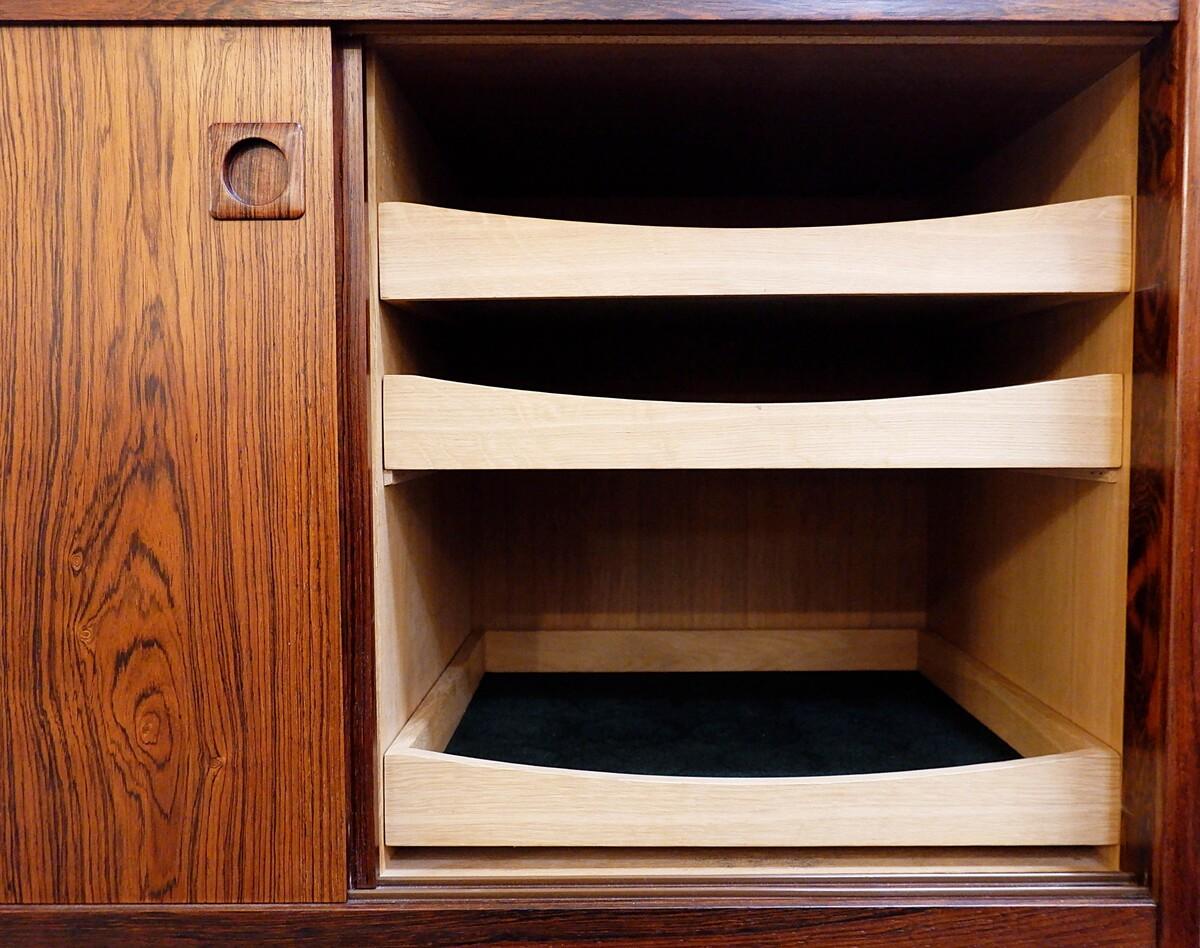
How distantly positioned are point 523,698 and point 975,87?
75cm

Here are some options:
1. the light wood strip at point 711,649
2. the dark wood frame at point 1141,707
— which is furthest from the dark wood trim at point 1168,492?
the light wood strip at point 711,649

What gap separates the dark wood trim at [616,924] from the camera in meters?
0.61

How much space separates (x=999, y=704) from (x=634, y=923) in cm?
44

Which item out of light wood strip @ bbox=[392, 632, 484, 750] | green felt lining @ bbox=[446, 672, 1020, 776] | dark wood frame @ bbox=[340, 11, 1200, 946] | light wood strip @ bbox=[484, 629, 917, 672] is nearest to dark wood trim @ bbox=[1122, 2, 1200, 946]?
dark wood frame @ bbox=[340, 11, 1200, 946]

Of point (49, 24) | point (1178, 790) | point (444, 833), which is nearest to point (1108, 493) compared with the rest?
point (1178, 790)

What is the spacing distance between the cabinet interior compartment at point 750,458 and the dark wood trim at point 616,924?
1.3 inches

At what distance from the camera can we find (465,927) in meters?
0.61

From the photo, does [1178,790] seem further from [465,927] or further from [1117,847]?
[465,927]

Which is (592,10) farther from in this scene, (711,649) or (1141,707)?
(711,649)

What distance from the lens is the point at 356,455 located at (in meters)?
0.61

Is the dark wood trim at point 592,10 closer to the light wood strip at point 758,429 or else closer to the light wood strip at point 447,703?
the light wood strip at point 758,429

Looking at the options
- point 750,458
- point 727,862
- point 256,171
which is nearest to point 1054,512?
point 750,458

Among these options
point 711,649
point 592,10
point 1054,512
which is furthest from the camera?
point 711,649

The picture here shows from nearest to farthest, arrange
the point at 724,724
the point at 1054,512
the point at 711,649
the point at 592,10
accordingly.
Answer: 1. the point at 592,10
2. the point at 1054,512
3. the point at 724,724
4. the point at 711,649
